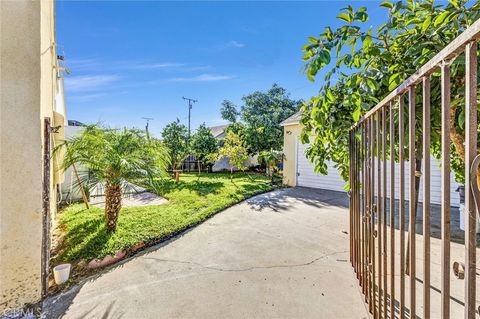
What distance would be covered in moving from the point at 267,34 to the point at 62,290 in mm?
11239

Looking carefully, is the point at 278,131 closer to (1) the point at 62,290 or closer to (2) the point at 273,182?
(2) the point at 273,182

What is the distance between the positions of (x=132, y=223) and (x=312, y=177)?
8.57 metres

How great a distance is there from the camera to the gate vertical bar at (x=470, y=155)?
1006mm

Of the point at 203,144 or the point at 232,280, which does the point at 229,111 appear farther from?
the point at 232,280

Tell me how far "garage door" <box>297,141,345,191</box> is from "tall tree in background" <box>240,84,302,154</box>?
15.7ft

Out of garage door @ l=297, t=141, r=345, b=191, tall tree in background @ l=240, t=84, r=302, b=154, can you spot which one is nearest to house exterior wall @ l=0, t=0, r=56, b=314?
garage door @ l=297, t=141, r=345, b=191

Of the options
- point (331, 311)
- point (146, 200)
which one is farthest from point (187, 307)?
point (146, 200)

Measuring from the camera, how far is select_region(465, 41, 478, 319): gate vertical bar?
3.30 feet

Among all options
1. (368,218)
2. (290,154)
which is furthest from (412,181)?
(290,154)

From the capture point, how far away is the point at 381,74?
2.31m

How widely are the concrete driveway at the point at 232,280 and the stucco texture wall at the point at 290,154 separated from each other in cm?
628

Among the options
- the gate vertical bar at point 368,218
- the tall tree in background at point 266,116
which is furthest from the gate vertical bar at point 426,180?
the tall tree in background at point 266,116

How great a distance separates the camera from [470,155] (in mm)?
1020

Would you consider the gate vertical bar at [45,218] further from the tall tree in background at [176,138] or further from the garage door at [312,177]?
the tall tree in background at [176,138]
